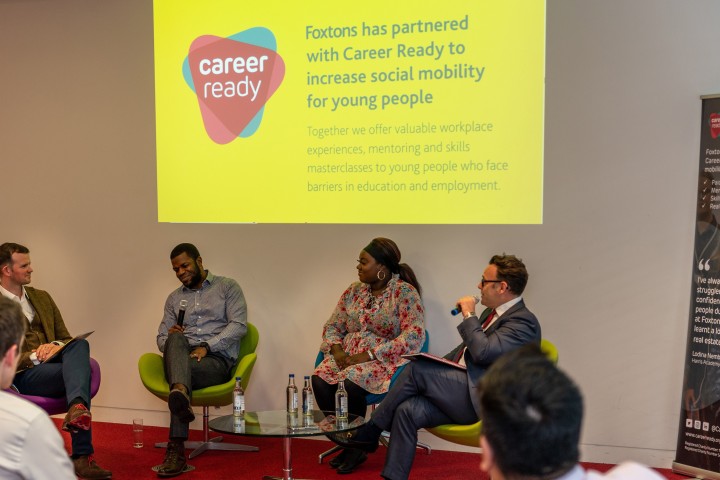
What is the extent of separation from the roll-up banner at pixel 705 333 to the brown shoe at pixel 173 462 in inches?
109

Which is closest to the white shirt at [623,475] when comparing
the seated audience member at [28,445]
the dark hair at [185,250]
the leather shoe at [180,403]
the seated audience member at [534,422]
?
the seated audience member at [534,422]

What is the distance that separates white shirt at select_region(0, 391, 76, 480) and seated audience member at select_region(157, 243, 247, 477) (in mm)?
3016

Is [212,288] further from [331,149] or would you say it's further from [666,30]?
[666,30]

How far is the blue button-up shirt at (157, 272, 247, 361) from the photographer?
5246 millimetres

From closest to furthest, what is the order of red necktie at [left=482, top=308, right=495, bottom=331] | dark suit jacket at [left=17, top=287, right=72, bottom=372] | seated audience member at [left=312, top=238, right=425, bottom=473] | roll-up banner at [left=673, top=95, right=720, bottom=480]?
red necktie at [left=482, top=308, right=495, bottom=331]
roll-up banner at [left=673, top=95, right=720, bottom=480]
seated audience member at [left=312, top=238, right=425, bottom=473]
dark suit jacket at [left=17, top=287, right=72, bottom=372]

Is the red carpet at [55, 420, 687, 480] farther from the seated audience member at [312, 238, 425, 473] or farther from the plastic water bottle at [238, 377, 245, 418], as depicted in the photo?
the plastic water bottle at [238, 377, 245, 418]

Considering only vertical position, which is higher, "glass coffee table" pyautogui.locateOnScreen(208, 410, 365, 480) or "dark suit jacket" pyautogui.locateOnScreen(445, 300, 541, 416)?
"dark suit jacket" pyautogui.locateOnScreen(445, 300, 541, 416)

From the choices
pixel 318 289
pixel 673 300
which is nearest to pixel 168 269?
pixel 318 289

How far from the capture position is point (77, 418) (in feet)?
14.2

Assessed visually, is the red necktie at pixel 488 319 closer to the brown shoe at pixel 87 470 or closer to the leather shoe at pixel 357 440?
the leather shoe at pixel 357 440

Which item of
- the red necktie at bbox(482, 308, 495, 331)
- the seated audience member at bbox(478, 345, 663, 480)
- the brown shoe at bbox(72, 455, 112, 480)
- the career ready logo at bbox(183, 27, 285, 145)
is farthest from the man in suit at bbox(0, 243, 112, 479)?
the seated audience member at bbox(478, 345, 663, 480)

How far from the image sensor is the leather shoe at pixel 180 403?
15.2 feet

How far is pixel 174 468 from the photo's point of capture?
4680mm

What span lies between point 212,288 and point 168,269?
620mm
